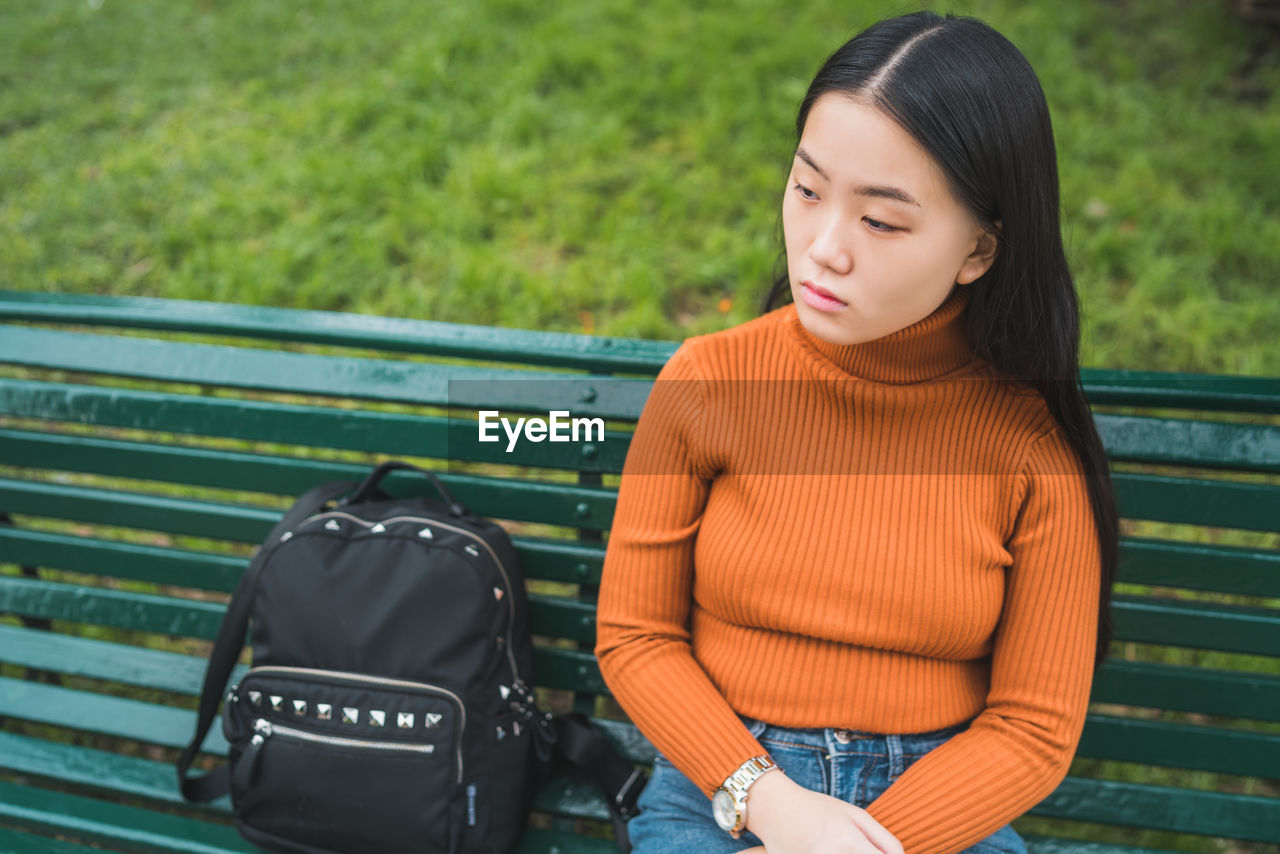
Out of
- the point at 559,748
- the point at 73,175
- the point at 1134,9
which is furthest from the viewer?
the point at 1134,9

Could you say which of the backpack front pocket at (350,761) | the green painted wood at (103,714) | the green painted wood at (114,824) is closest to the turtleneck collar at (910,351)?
the backpack front pocket at (350,761)

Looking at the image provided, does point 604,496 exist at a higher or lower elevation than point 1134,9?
lower

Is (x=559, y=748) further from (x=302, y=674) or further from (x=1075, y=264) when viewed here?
(x=1075, y=264)

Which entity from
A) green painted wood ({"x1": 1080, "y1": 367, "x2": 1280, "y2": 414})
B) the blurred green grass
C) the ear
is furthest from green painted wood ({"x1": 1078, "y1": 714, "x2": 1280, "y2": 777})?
the blurred green grass

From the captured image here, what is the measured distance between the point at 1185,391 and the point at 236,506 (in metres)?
2.04

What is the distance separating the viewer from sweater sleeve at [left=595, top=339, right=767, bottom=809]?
1621 millimetres

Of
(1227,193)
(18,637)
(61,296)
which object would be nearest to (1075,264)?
(1227,193)

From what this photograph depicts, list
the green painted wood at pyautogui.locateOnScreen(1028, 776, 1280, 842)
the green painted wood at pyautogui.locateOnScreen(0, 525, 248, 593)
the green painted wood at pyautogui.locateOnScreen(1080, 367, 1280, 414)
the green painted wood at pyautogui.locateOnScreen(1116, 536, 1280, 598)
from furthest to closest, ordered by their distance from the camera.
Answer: the green painted wood at pyautogui.locateOnScreen(0, 525, 248, 593)
the green painted wood at pyautogui.locateOnScreen(1028, 776, 1280, 842)
the green painted wood at pyautogui.locateOnScreen(1116, 536, 1280, 598)
the green painted wood at pyautogui.locateOnScreen(1080, 367, 1280, 414)

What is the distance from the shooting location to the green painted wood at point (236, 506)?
2045 mm

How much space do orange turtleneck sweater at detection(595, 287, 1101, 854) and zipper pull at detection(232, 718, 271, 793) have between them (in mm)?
723

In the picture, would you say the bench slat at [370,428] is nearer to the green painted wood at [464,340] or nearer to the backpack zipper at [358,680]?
the green painted wood at [464,340]

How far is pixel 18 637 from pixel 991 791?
232cm

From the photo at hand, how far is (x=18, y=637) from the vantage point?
7.83 feet

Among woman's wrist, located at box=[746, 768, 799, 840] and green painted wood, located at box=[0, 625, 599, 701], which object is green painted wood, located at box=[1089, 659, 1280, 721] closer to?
woman's wrist, located at box=[746, 768, 799, 840]
